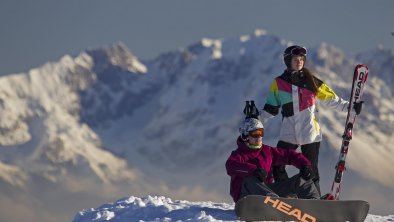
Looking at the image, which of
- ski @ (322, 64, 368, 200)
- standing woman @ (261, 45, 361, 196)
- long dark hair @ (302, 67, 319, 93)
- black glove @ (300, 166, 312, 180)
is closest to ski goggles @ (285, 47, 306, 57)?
standing woman @ (261, 45, 361, 196)

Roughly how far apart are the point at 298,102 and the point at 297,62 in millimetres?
610

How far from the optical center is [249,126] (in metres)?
12.1

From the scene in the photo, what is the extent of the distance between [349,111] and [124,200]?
149 inches

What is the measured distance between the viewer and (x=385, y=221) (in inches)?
496

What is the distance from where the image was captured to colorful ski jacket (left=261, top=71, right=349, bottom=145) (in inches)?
516

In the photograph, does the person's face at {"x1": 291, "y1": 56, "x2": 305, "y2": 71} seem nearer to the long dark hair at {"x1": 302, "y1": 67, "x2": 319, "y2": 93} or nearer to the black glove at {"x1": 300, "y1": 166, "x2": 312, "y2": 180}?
the long dark hair at {"x1": 302, "y1": 67, "x2": 319, "y2": 93}

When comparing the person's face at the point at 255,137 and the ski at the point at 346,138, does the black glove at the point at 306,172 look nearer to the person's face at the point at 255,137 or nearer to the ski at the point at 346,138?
the person's face at the point at 255,137

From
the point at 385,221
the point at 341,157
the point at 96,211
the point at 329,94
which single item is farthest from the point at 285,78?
the point at 96,211

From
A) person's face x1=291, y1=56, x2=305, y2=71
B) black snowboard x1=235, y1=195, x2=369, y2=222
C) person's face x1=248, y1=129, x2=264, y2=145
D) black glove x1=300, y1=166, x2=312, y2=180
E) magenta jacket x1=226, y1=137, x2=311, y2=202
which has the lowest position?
black snowboard x1=235, y1=195, x2=369, y2=222

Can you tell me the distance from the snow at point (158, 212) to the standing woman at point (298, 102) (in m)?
1.39

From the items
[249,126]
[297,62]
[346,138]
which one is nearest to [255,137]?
[249,126]

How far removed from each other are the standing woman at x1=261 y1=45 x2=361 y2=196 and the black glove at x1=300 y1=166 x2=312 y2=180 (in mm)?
990

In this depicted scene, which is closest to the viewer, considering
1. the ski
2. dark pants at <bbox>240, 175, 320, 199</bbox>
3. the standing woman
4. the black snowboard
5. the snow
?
the black snowboard

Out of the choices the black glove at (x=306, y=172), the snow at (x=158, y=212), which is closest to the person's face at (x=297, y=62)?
the black glove at (x=306, y=172)
